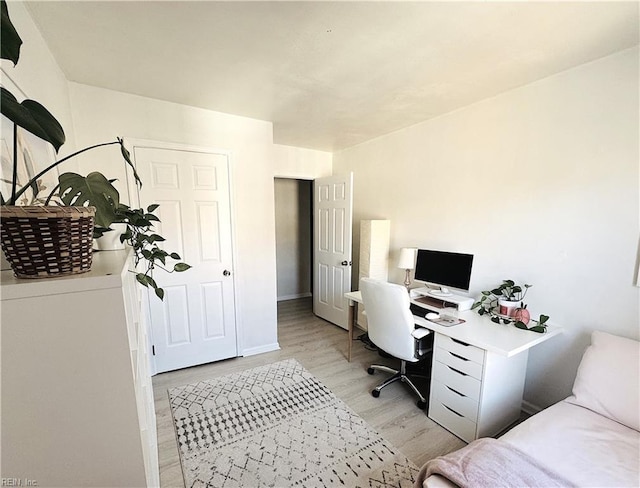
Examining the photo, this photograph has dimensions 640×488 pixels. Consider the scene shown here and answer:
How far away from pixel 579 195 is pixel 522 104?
789 mm

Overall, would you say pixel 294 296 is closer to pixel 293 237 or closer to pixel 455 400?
pixel 293 237

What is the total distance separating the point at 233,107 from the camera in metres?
2.51

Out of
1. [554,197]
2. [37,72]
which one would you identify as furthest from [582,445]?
[37,72]

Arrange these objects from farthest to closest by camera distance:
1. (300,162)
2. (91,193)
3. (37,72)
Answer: (300,162) → (37,72) → (91,193)

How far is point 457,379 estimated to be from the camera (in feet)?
6.20

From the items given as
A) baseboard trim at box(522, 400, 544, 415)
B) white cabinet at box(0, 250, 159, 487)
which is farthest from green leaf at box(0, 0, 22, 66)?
baseboard trim at box(522, 400, 544, 415)

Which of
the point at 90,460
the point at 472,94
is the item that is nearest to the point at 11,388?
the point at 90,460

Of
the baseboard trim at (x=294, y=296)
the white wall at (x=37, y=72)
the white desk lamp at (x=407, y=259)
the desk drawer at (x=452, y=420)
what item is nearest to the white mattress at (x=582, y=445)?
the desk drawer at (x=452, y=420)

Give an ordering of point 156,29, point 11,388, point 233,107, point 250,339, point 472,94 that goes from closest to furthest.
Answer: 1. point 11,388
2. point 156,29
3. point 472,94
4. point 233,107
5. point 250,339

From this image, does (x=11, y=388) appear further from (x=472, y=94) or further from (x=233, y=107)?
(x=472, y=94)

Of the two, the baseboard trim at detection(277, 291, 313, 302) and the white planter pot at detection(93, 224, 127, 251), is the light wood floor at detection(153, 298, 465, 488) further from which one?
the white planter pot at detection(93, 224, 127, 251)

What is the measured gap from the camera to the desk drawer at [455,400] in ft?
5.93

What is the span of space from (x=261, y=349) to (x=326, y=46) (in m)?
2.82

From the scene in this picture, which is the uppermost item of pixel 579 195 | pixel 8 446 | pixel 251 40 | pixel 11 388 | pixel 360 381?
pixel 251 40
